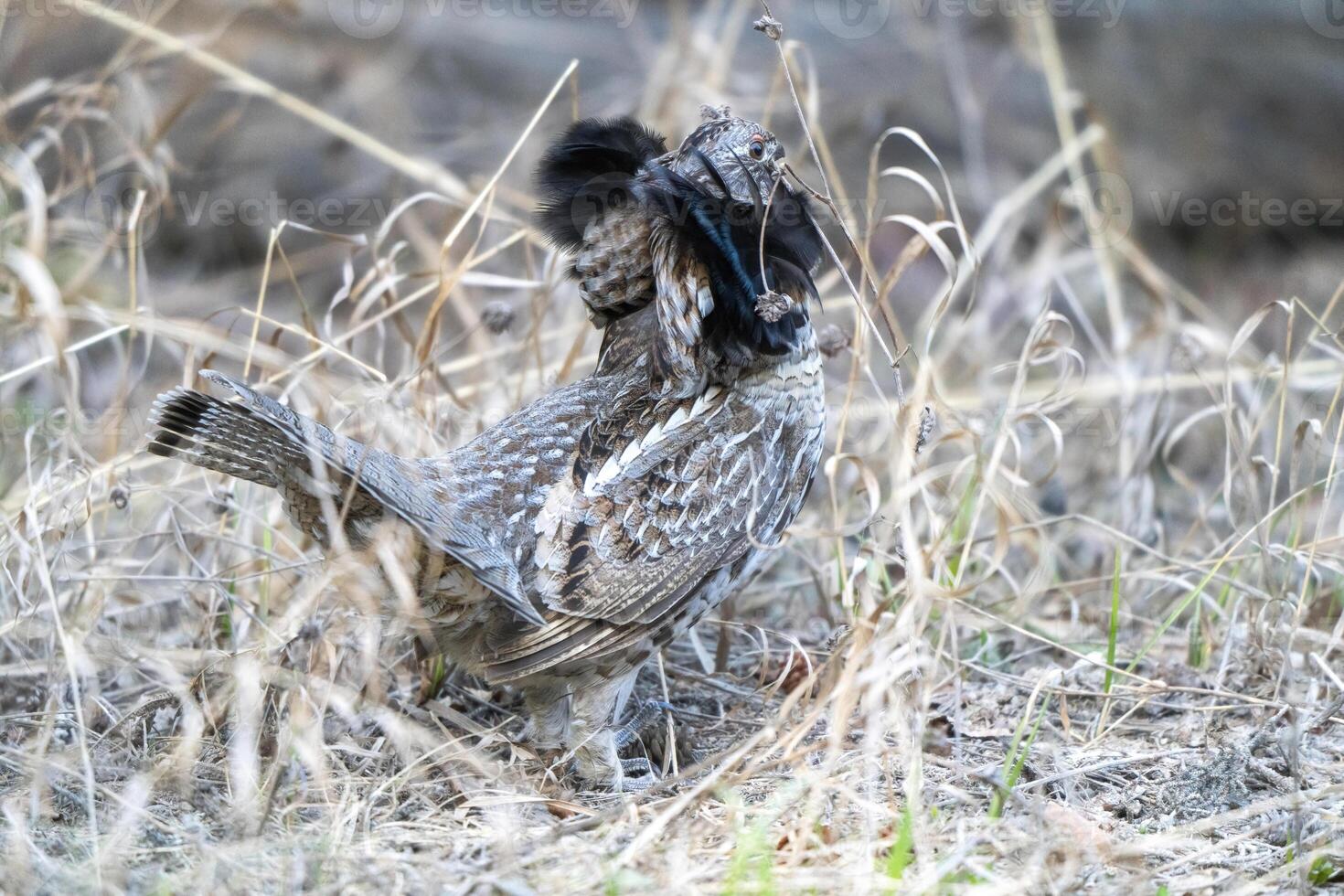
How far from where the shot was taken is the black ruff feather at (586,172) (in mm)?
4129

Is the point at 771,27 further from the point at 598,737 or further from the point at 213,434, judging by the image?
the point at 598,737

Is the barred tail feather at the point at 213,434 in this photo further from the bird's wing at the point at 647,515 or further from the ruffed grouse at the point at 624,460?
the bird's wing at the point at 647,515

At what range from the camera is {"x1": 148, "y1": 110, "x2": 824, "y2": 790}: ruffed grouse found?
3.58 m

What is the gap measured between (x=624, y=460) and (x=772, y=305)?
2.24ft

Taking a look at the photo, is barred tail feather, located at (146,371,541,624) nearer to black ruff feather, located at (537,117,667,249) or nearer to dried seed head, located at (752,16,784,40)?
black ruff feather, located at (537,117,667,249)

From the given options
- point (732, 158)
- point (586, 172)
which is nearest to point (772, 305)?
point (732, 158)

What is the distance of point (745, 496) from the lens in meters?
3.84

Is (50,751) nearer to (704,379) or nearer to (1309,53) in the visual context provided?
(704,379)

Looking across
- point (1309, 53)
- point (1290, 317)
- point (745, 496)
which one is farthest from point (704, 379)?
point (1309, 53)

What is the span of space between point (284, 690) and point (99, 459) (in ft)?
5.86

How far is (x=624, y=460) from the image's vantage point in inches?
150

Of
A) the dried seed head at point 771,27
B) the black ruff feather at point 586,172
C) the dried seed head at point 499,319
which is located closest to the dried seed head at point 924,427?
the dried seed head at point 771,27

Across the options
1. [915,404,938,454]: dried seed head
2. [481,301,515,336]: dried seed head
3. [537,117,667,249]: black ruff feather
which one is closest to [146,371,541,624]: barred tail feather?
[481,301,515,336]: dried seed head

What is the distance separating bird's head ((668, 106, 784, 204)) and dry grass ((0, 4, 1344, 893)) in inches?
15.3
